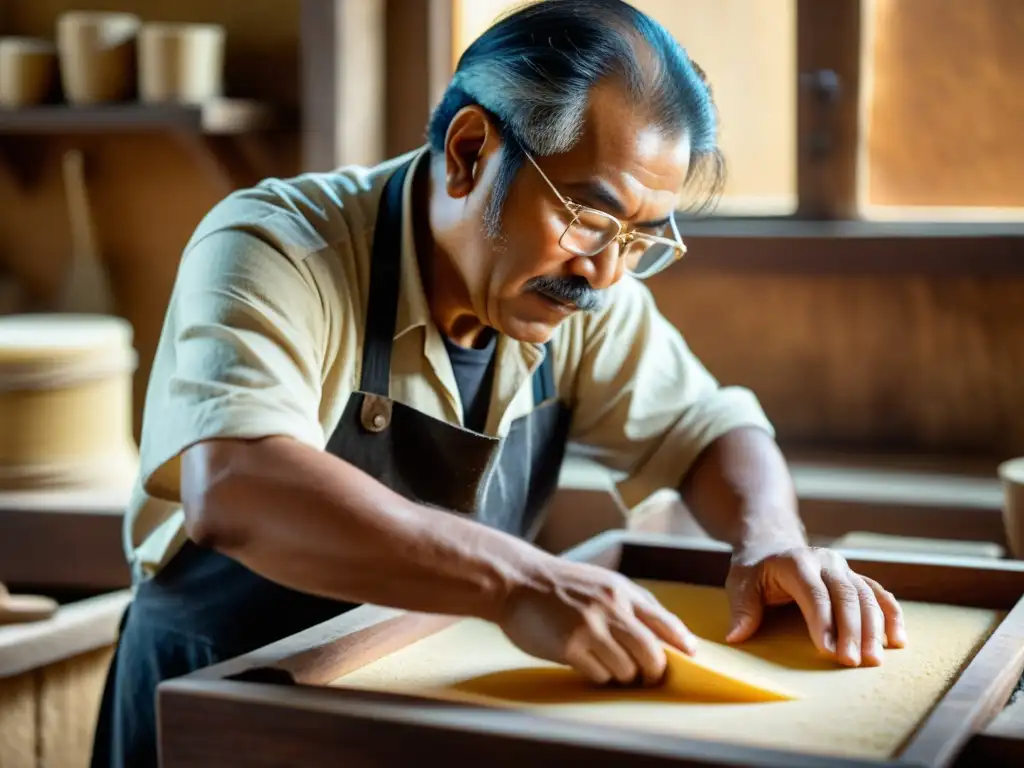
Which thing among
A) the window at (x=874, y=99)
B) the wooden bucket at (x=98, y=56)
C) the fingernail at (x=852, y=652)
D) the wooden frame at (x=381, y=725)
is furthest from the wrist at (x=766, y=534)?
the wooden bucket at (x=98, y=56)

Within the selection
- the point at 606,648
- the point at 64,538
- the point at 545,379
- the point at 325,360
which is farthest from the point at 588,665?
the point at 64,538

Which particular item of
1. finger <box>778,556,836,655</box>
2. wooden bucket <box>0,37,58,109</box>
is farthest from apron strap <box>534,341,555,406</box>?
wooden bucket <box>0,37,58,109</box>

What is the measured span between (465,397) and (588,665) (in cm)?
81

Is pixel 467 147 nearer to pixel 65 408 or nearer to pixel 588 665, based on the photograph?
pixel 588 665

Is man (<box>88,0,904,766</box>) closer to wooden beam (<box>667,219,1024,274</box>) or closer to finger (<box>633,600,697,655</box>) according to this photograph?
finger (<box>633,600,697,655</box>)

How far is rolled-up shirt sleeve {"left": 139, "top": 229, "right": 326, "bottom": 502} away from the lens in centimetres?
173

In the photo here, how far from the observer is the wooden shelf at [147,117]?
3.83 meters

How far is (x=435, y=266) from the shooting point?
226cm

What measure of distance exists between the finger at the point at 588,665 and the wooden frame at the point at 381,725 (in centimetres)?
15

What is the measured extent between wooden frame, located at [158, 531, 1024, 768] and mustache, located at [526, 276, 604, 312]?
542 millimetres

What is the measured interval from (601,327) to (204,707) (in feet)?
4.00

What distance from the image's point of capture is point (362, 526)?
1632 mm

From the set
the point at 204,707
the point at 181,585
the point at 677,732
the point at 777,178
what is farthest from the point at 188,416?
the point at 777,178

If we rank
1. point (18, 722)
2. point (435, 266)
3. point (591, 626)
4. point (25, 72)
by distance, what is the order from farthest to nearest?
1. point (25, 72)
2. point (18, 722)
3. point (435, 266)
4. point (591, 626)
